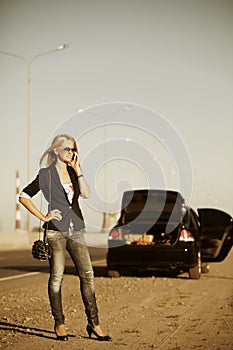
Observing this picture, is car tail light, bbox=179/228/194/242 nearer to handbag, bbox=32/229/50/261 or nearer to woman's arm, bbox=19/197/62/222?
handbag, bbox=32/229/50/261

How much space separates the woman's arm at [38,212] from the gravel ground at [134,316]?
1173 millimetres

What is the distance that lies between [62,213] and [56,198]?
152mm

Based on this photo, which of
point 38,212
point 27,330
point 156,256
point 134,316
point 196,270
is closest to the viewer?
point 38,212

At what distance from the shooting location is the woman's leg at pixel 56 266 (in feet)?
Answer: 21.4

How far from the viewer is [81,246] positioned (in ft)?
21.5

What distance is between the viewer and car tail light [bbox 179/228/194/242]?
43.3ft

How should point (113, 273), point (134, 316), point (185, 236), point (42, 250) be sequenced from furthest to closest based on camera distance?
point (113, 273), point (185, 236), point (134, 316), point (42, 250)

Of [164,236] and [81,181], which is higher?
[81,181]

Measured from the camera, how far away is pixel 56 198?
649 centimetres

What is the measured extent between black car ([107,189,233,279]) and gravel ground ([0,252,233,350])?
462 millimetres

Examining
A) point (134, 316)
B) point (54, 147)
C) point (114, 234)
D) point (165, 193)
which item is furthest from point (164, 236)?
point (54, 147)

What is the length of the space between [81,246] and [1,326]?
1.70 meters

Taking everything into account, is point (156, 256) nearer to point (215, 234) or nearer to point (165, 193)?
point (165, 193)

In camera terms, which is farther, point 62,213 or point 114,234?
point 114,234
